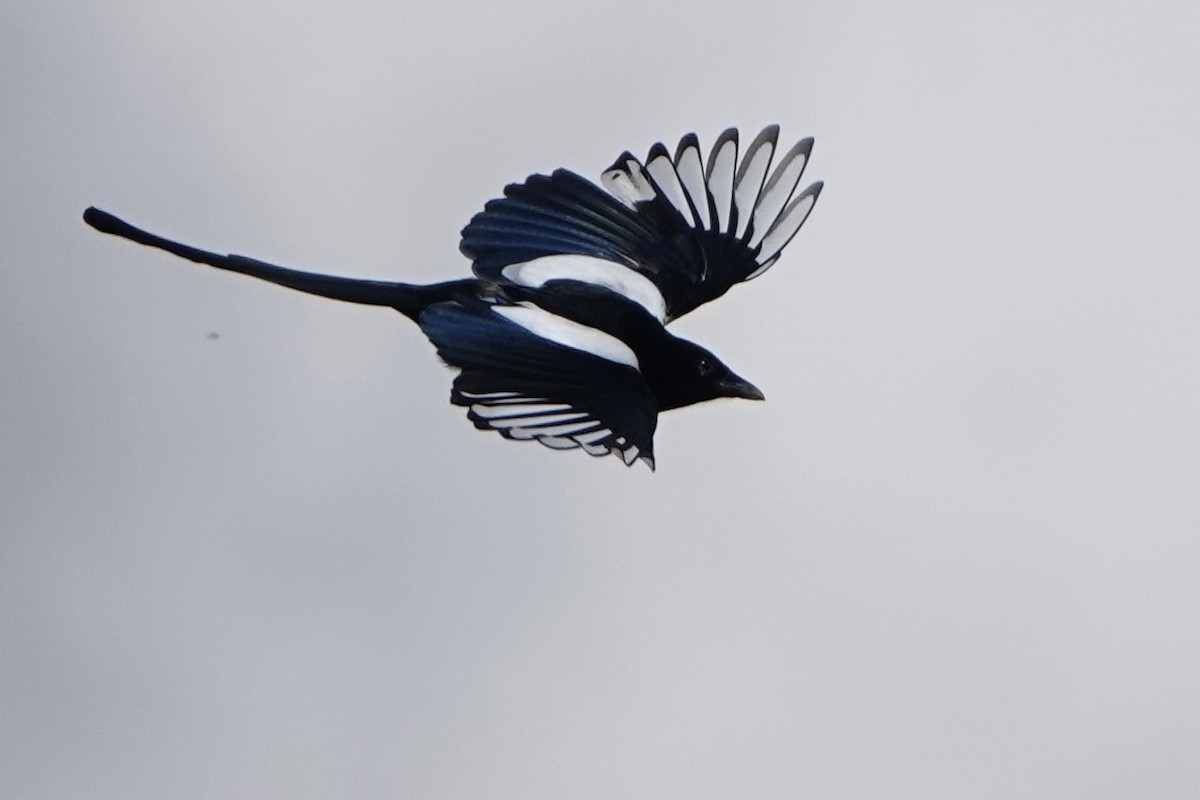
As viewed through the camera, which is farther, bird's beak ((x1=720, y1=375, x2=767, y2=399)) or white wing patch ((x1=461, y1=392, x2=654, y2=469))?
bird's beak ((x1=720, y1=375, x2=767, y2=399))

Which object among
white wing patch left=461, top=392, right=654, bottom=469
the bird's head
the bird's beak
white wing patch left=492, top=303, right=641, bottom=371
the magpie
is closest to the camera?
white wing patch left=461, top=392, right=654, bottom=469

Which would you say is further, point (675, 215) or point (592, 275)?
point (675, 215)

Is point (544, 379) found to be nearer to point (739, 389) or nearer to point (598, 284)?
point (598, 284)

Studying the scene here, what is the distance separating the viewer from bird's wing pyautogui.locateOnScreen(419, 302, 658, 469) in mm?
4180

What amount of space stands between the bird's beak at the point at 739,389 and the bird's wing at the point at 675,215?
0.80 ft

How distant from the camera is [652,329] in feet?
16.3

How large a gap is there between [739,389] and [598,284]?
453mm

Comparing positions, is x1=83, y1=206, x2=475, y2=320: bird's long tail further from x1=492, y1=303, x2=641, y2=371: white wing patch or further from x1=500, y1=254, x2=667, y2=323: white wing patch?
x1=500, y1=254, x2=667, y2=323: white wing patch

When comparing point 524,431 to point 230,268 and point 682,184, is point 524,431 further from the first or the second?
point 682,184

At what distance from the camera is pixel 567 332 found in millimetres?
4707

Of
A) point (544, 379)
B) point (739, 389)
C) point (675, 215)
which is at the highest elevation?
point (675, 215)

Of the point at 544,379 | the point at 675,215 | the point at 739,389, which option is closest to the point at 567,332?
the point at 544,379

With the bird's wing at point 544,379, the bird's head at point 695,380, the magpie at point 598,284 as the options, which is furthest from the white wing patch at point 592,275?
the bird's wing at point 544,379

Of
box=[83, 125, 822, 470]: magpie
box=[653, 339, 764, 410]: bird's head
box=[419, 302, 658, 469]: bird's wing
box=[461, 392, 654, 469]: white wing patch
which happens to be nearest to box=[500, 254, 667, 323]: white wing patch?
box=[83, 125, 822, 470]: magpie
